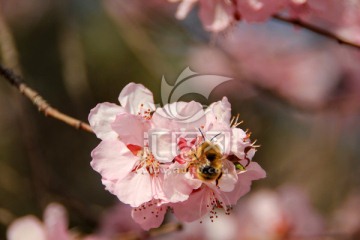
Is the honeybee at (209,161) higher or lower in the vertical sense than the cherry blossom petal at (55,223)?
lower

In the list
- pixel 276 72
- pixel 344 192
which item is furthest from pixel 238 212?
pixel 276 72

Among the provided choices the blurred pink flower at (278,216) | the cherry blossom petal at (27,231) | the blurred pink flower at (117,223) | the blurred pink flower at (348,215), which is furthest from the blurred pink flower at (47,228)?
the blurred pink flower at (348,215)

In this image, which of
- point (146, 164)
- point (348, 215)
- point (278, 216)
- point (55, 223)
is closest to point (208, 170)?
point (146, 164)

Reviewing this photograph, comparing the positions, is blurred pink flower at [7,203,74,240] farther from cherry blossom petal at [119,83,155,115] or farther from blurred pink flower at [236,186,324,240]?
blurred pink flower at [236,186,324,240]

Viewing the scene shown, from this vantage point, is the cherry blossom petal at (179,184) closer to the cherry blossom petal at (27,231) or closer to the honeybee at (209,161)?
the honeybee at (209,161)

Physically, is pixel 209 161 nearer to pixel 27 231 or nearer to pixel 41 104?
pixel 41 104

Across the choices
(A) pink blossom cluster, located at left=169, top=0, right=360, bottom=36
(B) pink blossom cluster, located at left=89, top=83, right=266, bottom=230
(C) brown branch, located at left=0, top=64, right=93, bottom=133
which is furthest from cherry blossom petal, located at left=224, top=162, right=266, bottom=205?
(A) pink blossom cluster, located at left=169, top=0, right=360, bottom=36
